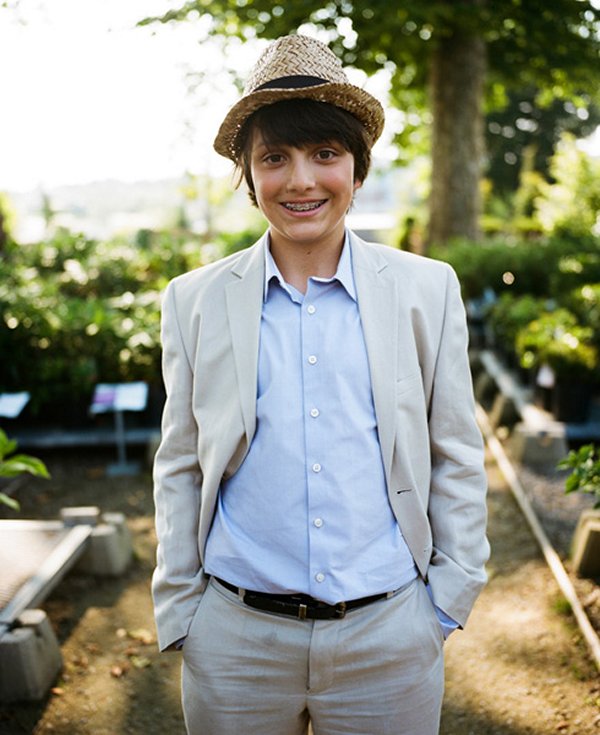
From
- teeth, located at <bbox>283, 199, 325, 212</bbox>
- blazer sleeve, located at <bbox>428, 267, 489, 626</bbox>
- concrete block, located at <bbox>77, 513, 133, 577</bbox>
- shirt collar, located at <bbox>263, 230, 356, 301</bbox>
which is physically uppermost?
teeth, located at <bbox>283, 199, 325, 212</bbox>

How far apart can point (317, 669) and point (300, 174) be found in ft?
3.91

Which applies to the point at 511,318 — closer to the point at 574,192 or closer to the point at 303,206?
the point at 303,206

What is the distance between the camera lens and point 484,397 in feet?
27.3

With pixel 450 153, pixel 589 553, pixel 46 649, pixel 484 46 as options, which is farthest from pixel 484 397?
pixel 484 46

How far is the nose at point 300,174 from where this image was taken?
179cm

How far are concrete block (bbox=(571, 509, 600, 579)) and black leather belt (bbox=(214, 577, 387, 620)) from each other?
2.76 meters

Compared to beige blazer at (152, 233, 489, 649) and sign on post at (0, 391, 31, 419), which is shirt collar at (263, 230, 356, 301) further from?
sign on post at (0, 391, 31, 419)

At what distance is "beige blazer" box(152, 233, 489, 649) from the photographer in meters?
1.84

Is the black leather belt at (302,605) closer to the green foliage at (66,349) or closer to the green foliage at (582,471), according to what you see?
the green foliage at (582,471)

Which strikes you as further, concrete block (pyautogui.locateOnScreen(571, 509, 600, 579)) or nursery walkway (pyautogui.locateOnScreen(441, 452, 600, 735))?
concrete block (pyautogui.locateOnScreen(571, 509, 600, 579))

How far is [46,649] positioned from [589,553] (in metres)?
2.92

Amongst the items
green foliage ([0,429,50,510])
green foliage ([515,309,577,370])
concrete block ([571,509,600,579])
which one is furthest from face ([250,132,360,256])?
green foliage ([515,309,577,370])

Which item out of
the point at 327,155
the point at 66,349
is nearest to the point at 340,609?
the point at 327,155

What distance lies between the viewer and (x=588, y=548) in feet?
13.6
